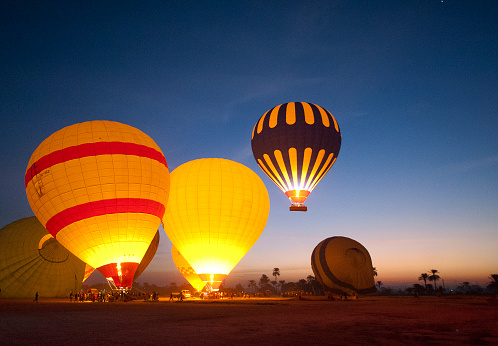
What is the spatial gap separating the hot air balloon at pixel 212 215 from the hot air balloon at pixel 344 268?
34.3ft

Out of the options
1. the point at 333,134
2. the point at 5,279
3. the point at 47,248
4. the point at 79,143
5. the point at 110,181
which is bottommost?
the point at 5,279

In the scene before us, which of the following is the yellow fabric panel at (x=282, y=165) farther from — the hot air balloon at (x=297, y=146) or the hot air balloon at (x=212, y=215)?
the hot air balloon at (x=212, y=215)

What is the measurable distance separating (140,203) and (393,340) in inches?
551

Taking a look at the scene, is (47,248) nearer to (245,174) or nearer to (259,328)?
(245,174)

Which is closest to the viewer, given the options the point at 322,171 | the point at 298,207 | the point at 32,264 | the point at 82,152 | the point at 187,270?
the point at 82,152

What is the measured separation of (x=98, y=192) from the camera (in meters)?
17.2

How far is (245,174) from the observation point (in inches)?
992

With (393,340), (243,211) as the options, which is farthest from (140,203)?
(393,340)

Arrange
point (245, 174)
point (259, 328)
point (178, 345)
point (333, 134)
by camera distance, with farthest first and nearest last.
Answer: point (333, 134)
point (245, 174)
point (259, 328)
point (178, 345)

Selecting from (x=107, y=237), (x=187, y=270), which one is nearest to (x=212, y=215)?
(x=107, y=237)

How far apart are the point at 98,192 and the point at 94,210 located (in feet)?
2.76

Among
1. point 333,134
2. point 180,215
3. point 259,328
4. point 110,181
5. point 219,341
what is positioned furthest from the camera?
point 333,134

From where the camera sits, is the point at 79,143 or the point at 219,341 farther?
the point at 79,143

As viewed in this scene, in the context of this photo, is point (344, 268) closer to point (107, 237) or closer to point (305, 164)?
point (305, 164)
